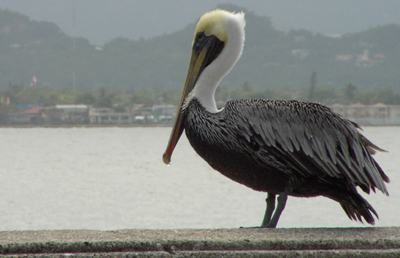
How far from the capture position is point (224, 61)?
407 centimetres

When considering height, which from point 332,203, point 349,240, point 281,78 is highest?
point 349,240

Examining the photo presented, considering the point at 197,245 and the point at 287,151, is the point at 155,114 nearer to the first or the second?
the point at 287,151

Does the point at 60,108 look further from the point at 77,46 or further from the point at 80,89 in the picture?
the point at 77,46

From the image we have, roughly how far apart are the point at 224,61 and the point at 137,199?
2562cm

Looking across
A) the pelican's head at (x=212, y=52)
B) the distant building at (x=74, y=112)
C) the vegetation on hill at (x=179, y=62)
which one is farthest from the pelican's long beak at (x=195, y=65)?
the vegetation on hill at (x=179, y=62)

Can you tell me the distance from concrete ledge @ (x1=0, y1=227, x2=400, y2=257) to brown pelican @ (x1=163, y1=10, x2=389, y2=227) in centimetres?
62

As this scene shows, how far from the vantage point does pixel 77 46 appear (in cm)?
15512

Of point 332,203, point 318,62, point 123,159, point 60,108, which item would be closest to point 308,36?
point 318,62

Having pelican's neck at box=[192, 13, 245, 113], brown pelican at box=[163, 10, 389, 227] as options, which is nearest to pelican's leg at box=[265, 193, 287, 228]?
brown pelican at box=[163, 10, 389, 227]

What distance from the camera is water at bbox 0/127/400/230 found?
22.5 meters

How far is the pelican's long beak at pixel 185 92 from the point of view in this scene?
396 centimetres

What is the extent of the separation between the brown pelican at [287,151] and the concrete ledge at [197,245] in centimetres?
62

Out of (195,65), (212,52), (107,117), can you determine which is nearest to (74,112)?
(107,117)

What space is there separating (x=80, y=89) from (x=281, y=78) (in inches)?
1529
